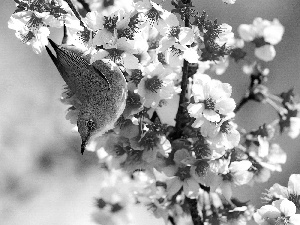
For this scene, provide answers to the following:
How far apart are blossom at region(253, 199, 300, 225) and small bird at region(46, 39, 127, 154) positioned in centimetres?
32

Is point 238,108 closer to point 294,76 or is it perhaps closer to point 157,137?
point 157,137

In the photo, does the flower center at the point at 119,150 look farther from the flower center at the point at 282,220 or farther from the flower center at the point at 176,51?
the flower center at the point at 282,220

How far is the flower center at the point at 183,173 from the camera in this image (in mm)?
1100

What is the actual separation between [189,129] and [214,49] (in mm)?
164

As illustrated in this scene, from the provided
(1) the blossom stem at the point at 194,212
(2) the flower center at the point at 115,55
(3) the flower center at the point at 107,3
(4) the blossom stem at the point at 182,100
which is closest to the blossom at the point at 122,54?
(2) the flower center at the point at 115,55

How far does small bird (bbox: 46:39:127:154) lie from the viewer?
2.93 ft

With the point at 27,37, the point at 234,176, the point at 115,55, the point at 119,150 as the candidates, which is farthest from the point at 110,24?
the point at 234,176

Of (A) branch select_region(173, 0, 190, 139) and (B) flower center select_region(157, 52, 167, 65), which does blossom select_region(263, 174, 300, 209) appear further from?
(B) flower center select_region(157, 52, 167, 65)

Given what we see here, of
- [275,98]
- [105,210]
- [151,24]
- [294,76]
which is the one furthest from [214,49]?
[294,76]

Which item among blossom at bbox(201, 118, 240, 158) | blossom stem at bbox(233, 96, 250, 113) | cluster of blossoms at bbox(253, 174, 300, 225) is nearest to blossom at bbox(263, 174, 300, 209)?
cluster of blossoms at bbox(253, 174, 300, 225)

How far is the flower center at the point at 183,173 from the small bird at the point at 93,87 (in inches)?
9.0

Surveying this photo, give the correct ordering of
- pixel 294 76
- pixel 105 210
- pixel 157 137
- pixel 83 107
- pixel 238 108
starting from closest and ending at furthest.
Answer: pixel 83 107, pixel 157 137, pixel 238 108, pixel 105 210, pixel 294 76

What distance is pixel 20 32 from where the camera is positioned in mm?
1003

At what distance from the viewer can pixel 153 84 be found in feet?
3.29
